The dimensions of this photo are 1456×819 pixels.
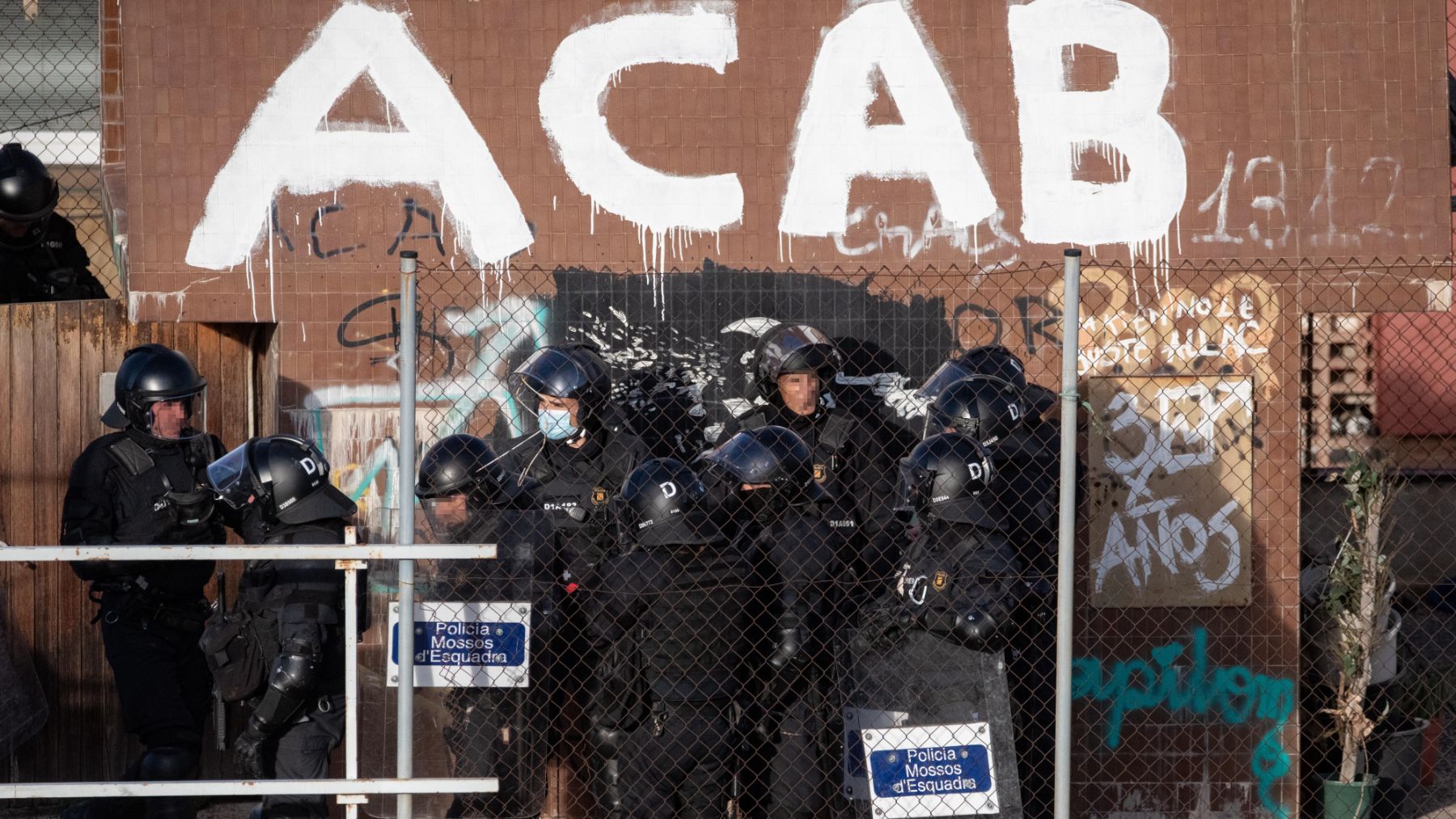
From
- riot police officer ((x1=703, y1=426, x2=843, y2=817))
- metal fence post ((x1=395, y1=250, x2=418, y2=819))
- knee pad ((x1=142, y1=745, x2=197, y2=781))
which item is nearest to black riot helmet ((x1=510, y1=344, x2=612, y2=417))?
riot police officer ((x1=703, y1=426, x2=843, y2=817))

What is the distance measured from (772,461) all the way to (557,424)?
1.27m

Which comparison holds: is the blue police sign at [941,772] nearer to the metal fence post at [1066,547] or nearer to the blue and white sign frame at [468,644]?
the metal fence post at [1066,547]

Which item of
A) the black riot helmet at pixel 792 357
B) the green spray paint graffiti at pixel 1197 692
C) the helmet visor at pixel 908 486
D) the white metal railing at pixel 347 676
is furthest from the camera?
the green spray paint graffiti at pixel 1197 692

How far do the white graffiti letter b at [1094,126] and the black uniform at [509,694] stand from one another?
3229mm

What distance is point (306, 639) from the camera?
6012 mm

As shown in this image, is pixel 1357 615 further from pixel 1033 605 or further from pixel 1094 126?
pixel 1094 126

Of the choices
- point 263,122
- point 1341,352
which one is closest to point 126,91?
point 263,122

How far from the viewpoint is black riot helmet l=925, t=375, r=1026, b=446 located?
7012 mm

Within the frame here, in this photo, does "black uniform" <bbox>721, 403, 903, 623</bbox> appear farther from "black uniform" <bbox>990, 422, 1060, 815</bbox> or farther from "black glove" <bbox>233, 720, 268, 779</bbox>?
"black glove" <bbox>233, 720, 268, 779</bbox>

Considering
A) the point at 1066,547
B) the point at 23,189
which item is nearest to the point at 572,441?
the point at 1066,547

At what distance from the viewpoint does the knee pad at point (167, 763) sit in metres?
6.53

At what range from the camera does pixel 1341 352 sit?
416 inches

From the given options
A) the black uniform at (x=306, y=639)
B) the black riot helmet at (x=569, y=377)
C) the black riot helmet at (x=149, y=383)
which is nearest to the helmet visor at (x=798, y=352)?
the black riot helmet at (x=569, y=377)

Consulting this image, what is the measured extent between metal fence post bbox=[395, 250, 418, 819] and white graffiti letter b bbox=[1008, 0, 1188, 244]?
148 inches
